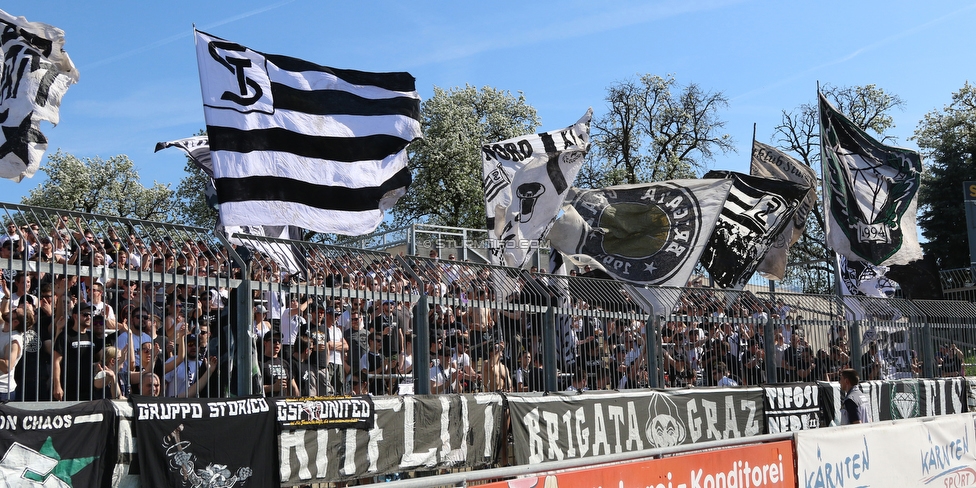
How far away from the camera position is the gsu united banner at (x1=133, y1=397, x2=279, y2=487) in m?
7.64

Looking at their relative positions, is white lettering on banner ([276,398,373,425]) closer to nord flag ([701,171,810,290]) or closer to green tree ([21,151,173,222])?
nord flag ([701,171,810,290])

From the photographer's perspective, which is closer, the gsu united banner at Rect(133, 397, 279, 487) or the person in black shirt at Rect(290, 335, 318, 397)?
the gsu united banner at Rect(133, 397, 279, 487)

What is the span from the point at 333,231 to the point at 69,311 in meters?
2.73

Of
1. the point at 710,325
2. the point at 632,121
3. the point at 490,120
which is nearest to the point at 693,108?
the point at 632,121

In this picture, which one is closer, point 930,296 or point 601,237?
point 601,237

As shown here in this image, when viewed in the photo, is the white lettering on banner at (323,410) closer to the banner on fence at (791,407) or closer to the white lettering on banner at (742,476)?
the white lettering on banner at (742,476)

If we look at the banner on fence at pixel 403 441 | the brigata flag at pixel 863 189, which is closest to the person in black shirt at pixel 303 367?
the banner on fence at pixel 403 441

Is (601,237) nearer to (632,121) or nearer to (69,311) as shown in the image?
(69,311)

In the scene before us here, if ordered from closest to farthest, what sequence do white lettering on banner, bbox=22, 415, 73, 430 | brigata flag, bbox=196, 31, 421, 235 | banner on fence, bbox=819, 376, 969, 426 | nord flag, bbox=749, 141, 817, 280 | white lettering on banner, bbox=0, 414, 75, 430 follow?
white lettering on banner, bbox=0, 414, 75, 430
white lettering on banner, bbox=22, 415, 73, 430
brigata flag, bbox=196, 31, 421, 235
banner on fence, bbox=819, 376, 969, 426
nord flag, bbox=749, 141, 817, 280

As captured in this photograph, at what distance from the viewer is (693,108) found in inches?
1948

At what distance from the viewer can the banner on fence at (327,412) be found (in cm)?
881

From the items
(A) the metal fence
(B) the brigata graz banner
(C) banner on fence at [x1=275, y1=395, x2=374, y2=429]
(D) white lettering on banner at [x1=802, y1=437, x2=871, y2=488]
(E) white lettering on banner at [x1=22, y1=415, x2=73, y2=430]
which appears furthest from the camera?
(B) the brigata graz banner

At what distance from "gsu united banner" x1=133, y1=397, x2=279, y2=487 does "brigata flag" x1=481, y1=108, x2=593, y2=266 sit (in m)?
5.55

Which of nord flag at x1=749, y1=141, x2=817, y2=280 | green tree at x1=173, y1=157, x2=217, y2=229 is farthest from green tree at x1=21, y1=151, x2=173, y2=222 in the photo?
nord flag at x1=749, y1=141, x2=817, y2=280
